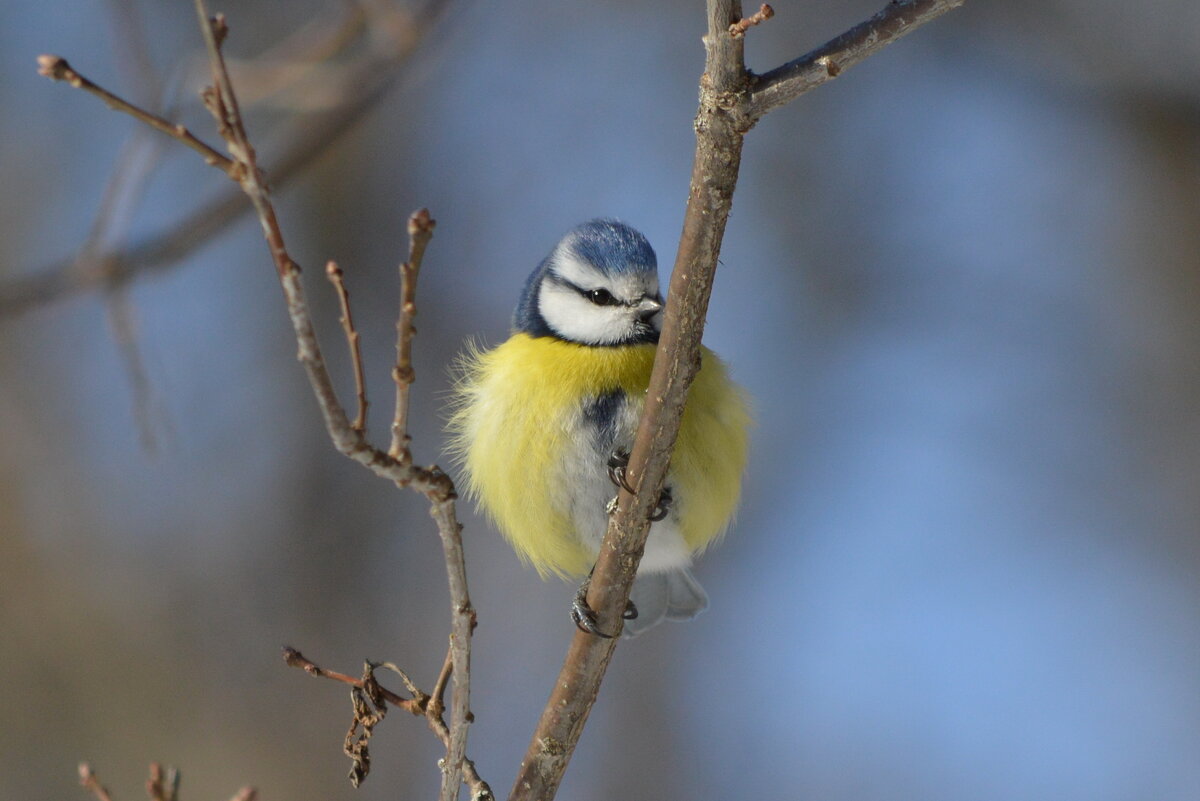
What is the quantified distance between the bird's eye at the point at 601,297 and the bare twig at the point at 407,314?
4.59 ft

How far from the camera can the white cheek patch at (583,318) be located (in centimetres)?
271

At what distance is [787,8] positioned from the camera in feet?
19.5

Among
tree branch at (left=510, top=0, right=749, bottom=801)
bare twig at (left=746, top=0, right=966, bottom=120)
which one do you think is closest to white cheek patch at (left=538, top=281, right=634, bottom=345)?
tree branch at (left=510, top=0, right=749, bottom=801)

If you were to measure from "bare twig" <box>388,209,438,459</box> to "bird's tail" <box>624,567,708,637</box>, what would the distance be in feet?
6.49

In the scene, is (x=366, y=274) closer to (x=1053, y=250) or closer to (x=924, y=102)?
(x=924, y=102)

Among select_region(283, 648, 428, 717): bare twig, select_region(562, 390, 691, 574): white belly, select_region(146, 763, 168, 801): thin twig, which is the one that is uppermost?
select_region(562, 390, 691, 574): white belly

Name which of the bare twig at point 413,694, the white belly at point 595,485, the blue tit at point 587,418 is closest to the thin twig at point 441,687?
the bare twig at point 413,694

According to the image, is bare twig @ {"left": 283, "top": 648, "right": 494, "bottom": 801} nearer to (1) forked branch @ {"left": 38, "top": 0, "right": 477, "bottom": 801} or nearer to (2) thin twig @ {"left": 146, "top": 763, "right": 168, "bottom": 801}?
(1) forked branch @ {"left": 38, "top": 0, "right": 477, "bottom": 801}

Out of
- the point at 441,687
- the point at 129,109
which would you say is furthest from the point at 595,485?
the point at 129,109

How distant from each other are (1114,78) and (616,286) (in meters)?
3.84

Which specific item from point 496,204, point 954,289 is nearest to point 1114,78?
point 954,289

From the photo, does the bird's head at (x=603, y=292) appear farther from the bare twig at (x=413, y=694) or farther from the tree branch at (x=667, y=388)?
the bare twig at (x=413, y=694)

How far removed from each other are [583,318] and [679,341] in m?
0.99

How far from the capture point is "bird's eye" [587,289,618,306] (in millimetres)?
2746
